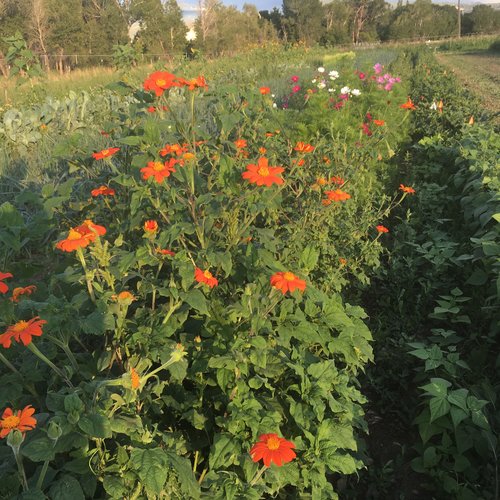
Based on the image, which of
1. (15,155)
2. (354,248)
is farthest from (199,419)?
(15,155)

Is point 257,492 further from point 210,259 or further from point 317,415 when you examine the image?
point 210,259

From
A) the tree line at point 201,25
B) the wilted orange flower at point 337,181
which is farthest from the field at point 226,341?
the tree line at point 201,25

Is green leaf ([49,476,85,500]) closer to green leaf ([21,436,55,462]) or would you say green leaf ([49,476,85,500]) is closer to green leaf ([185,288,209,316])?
green leaf ([21,436,55,462])

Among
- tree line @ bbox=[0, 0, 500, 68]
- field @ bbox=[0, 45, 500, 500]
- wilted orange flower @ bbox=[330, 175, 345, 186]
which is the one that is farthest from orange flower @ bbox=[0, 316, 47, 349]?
tree line @ bbox=[0, 0, 500, 68]

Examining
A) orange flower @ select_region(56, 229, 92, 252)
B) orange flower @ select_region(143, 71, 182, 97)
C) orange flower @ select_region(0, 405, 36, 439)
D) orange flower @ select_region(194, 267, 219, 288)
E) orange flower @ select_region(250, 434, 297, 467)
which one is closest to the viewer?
orange flower @ select_region(0, 405, 36, 439)

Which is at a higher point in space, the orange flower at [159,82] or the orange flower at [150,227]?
the orange flower at [159,82]

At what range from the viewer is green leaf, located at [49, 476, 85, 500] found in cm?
105

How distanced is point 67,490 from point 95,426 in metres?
0.18

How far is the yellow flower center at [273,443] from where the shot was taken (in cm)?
114

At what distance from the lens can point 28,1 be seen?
72.6 feet

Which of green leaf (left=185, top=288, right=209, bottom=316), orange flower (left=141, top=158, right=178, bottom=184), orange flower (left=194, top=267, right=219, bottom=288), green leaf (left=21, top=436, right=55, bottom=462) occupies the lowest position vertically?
green leaf (left=21, top=436, right=55, bottom=462)

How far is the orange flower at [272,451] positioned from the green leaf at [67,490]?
1.32 ft

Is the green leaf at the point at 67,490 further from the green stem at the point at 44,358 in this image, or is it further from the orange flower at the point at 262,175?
the orange flower at the point at 262,175

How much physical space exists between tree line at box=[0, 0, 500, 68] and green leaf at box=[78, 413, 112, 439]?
7.60 meters
